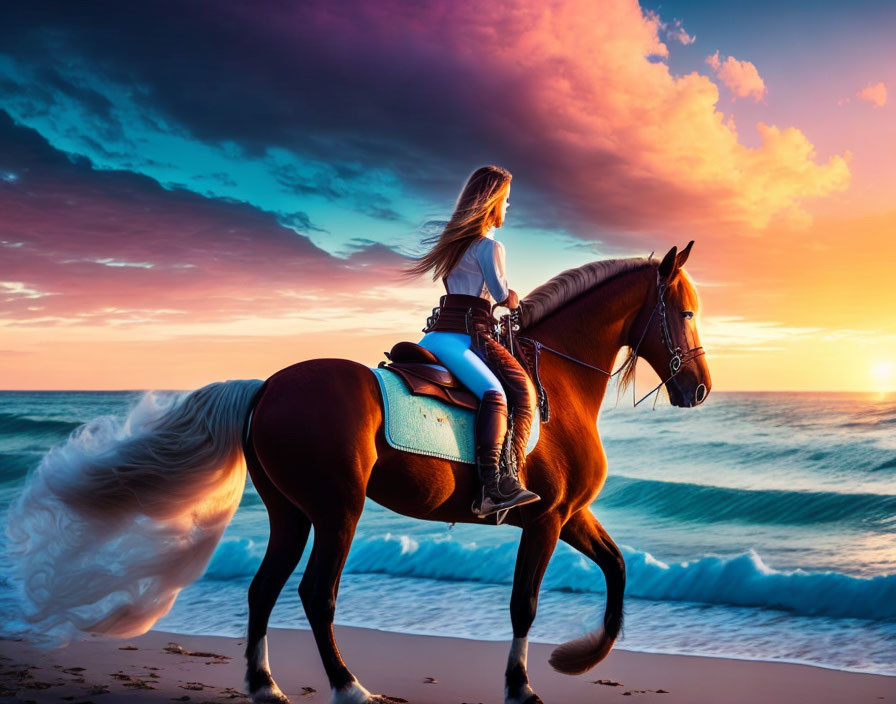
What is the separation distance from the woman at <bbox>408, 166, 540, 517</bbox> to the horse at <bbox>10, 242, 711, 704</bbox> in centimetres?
19

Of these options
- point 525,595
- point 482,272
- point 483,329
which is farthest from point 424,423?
point 525,595

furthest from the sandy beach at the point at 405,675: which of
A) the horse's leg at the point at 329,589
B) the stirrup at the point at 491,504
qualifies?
the stirrup at the point at 491,504

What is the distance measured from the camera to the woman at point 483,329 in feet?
13.0

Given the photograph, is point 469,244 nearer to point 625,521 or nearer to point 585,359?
point 585,359

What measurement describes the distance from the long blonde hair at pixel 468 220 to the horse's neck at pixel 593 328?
63 centimetres

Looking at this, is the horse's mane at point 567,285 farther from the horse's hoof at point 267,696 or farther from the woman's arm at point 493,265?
the horse's hoof at point 267,696

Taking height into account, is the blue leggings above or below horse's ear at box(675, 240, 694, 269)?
below

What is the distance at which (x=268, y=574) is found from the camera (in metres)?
3.99

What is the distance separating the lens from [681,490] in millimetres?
17078

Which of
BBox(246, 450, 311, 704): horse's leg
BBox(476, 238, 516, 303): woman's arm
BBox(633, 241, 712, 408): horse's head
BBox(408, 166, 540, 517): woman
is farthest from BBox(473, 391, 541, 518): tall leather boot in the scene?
BBox(633, 241, 712, 408): horse's head

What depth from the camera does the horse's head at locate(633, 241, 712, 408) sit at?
14.9 ft

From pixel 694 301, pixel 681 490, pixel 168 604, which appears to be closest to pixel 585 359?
pixel 694 301

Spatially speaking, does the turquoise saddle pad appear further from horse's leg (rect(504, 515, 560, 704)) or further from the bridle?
the bridle

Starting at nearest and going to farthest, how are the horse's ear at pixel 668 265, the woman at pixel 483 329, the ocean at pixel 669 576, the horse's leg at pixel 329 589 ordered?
the horse's leg at pixel 329 589 < the woman at pixel 483 329 < the horse's ear at pixel 668 265 < the ocean at pixel 669 576
